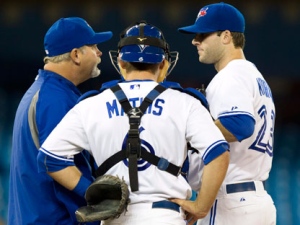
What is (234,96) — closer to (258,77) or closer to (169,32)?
(258,77)

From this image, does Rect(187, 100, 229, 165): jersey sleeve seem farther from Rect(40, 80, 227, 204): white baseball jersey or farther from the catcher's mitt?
the catcher's mitt

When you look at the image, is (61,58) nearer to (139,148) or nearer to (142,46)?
(142,46)

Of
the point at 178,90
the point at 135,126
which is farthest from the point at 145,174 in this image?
the point at 178,90

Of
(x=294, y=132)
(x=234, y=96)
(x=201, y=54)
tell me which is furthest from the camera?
(x=294, y=132)

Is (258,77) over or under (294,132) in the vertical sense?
over

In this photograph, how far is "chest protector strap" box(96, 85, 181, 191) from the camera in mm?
3086

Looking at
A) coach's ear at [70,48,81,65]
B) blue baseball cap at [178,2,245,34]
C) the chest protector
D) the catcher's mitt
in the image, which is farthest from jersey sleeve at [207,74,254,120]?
the catcher's mitt

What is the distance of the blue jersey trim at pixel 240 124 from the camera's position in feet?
11.7

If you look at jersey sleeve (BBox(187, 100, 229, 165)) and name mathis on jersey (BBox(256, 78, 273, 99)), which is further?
name mathis on jersey (BBox(256, 78, 273, 99))

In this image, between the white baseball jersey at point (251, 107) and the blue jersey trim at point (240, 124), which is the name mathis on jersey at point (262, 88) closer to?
the white baseball jersey at point (251, 107)

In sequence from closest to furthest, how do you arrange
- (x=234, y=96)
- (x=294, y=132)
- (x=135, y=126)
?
1. (x=135, y=126)
2. (x=234, y=96)
3. (x=294, y=132)

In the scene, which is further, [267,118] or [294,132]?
[294,132]

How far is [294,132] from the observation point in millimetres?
8328

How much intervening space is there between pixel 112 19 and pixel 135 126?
18.9ft
